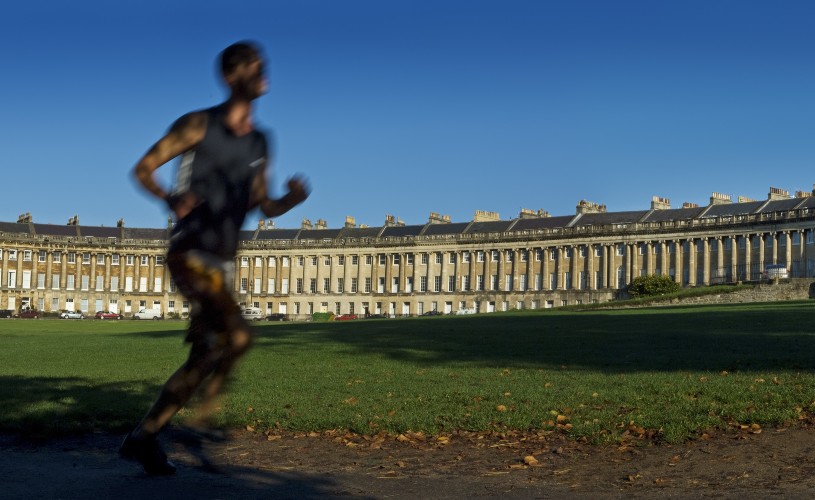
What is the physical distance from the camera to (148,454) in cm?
725

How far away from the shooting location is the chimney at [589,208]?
12988 centimetres

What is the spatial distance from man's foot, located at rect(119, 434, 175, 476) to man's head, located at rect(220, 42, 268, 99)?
259 cm

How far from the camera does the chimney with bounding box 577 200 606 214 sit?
426ft

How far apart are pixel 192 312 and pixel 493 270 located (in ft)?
412

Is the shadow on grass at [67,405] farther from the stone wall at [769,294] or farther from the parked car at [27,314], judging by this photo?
the parked car at [27,314]

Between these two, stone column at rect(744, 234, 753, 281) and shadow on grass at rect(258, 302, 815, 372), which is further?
stone column at rect(744, 234, 753, 281)

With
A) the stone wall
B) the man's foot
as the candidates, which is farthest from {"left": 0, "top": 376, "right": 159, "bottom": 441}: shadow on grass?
the stone wall

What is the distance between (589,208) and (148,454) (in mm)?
126140

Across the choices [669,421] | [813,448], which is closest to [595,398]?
[669,421]

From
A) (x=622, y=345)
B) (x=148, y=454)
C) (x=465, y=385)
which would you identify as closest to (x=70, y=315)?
(x=622, y=345)

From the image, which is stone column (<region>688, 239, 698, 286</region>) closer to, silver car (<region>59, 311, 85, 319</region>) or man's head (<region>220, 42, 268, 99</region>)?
silver car (<region>59, 311, 85, 319</region>)

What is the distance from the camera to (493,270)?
131500 millimetres

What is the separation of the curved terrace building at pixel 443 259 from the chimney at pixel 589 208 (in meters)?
0.28

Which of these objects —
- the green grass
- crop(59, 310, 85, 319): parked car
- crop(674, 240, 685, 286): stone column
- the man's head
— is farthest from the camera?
crop(59, 310, 85, 319): parked car
